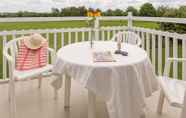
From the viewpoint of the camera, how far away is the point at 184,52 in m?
3.45

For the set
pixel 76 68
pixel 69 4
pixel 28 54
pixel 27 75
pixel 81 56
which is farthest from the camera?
pixel 69 4

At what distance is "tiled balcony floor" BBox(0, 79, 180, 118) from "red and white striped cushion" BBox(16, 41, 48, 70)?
0.42 m

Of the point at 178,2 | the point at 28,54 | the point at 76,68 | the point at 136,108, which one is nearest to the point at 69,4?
the point at 28,54

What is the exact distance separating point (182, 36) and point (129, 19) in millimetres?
1384

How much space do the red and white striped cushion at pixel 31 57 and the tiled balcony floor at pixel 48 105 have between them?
0.42 m

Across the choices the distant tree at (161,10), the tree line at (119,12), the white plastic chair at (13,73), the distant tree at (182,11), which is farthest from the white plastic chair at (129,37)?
the distant tree at (182,11)

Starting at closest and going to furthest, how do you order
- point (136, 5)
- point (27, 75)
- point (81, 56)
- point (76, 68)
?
point (76, 68), point (81, 56), point (27, 75), point (136, 5)

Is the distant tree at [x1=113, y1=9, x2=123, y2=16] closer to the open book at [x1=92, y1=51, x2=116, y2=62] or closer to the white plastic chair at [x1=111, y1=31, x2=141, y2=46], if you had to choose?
the white plastic chair at [x1=111, y1=31, x2=141, y2=46]

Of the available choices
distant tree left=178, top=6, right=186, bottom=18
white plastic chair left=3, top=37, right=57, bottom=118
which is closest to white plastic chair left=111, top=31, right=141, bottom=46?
white plastic chair left=3, top=37, right=57, bottom=118

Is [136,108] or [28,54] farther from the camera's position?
[28,54]

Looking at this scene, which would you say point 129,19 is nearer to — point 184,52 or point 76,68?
point 184,52

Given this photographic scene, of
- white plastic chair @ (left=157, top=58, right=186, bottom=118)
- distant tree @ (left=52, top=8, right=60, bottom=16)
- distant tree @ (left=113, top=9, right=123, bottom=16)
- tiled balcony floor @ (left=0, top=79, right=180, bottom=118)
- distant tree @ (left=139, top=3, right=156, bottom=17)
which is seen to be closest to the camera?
white plastic chair @ (left=157, top=58, right=186, bottom=118)

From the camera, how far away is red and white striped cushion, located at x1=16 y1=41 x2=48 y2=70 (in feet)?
10.7

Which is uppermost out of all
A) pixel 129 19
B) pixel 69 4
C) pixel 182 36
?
pixel 69 4
